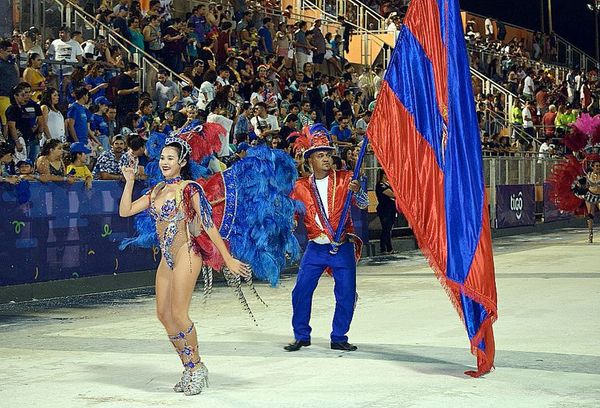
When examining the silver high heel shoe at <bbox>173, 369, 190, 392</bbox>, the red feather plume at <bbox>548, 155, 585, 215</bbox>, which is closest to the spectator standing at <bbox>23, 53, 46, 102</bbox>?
the silver high heel shoe at <bbox>173, 369, 190, 392</bbox>

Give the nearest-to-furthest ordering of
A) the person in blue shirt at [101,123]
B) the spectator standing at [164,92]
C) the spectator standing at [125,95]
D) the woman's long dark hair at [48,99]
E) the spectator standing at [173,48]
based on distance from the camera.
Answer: the woman's long dark hair at [48,99] → the person in blue shirt at [101,123] → the spectator standing at [125,95] → the spectator standing at [164,92] → the spectator standing at [173,48]

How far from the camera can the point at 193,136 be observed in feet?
28.4

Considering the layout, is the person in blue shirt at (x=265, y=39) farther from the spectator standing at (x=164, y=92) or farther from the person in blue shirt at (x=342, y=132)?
the spectator standing at (x=164, y=92)

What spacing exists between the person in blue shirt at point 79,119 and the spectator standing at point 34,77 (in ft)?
2.10

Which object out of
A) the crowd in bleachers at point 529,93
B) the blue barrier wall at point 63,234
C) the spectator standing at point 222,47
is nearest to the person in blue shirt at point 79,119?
the blue barrier wall at point 63,234

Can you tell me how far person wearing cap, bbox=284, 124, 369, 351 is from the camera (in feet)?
33.3

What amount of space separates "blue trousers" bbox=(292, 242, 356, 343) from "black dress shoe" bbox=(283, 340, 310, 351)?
4 centimetres

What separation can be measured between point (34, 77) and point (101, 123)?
1282 mm

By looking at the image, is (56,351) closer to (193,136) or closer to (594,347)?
(193,136)

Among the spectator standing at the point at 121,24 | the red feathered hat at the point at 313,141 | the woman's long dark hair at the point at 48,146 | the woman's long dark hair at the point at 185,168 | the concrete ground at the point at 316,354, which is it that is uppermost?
the spectator standing at the point at 121,24

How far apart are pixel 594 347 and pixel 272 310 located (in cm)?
452

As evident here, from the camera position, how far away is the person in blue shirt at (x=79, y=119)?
56.1 feet

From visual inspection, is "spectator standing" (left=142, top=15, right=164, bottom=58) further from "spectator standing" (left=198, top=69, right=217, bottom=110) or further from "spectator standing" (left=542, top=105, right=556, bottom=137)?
"spectator standing" (left=542, top=105, right=556, bottom=137)

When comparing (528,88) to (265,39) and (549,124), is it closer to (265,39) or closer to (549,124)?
(549,124)
